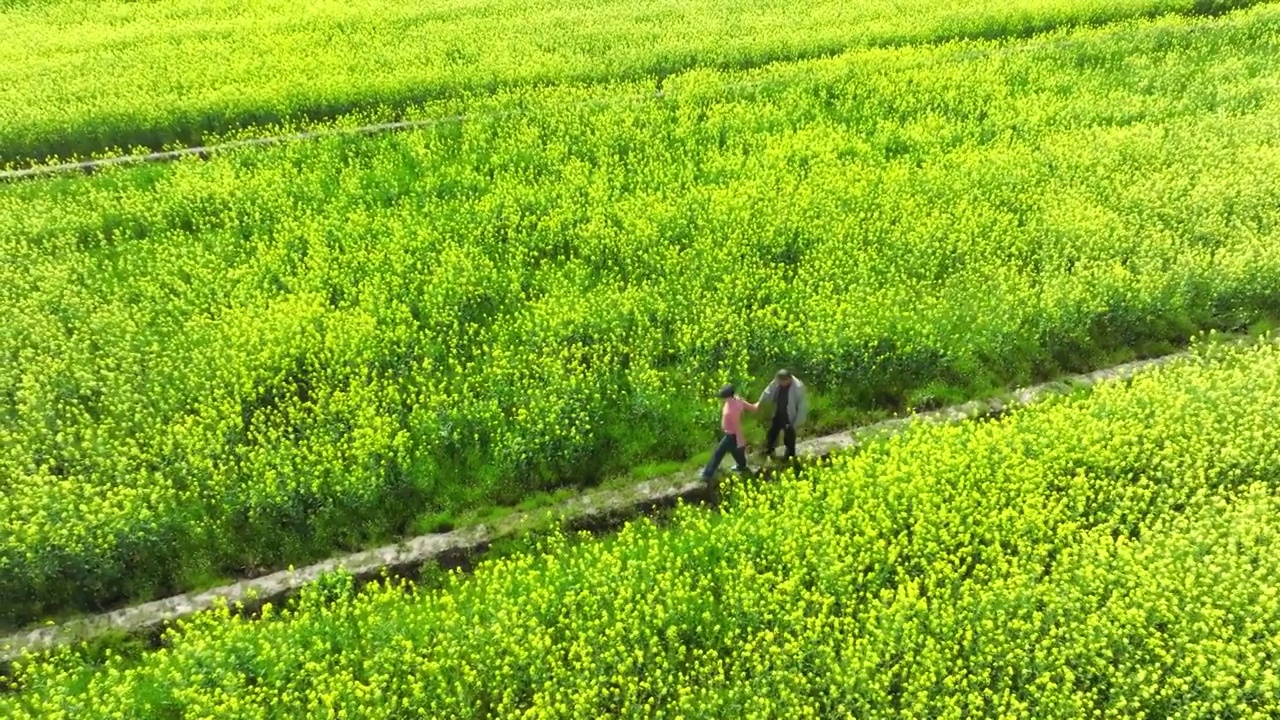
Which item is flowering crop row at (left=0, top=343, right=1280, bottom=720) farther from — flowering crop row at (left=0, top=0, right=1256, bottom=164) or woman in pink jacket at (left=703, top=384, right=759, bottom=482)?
flowering crop row at (left=0, top=0, right=1256, bottom=164)

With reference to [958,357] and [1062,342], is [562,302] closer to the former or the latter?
[958,357]

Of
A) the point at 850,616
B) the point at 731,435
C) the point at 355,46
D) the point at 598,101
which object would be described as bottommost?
the point at 850,616

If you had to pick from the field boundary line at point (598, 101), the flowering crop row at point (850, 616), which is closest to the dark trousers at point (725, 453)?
the flowering crop row at point (850, 616)

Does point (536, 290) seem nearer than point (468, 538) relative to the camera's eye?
No

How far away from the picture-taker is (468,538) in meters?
7.59

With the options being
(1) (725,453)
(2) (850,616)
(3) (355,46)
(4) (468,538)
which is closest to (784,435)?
(1) (725,453)

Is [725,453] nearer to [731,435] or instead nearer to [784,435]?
[731,435]

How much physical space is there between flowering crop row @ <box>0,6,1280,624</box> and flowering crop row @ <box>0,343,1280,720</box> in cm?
126

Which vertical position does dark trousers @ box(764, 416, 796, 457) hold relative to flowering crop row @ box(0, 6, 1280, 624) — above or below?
below

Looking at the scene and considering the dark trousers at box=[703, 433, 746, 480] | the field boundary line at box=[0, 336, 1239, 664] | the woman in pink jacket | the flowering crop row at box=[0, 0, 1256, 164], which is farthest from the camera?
the flowering crop row at box=[0, 0, 1256, 164]

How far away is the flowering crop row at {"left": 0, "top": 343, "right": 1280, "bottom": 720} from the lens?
5.85 meters

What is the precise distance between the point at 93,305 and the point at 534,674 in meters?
8.21

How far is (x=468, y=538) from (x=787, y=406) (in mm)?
3462

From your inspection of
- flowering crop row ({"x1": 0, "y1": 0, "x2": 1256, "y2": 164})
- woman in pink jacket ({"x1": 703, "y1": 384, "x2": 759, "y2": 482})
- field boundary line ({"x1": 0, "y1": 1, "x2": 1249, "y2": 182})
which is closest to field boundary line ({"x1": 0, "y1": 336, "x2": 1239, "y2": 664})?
woman in pink jacket ({"x1": 703, "y1": 384, "x2": 759, "y2": 482})
